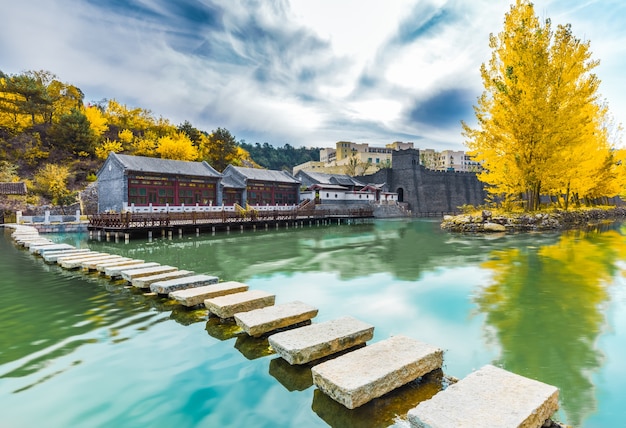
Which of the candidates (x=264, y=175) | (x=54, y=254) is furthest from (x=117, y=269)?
(x=264, y=175)

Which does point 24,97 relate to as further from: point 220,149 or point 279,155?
point 279,155

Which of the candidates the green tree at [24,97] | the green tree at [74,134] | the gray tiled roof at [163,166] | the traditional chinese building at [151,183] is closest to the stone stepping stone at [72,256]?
the traditional chinese building at [151,183]

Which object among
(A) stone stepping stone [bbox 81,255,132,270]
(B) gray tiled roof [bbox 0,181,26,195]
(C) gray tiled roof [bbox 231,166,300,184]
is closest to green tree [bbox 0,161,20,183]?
(B) gray tiled roof [bbox 0,181,26,195]

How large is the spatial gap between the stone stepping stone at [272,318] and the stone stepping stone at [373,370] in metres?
1.55

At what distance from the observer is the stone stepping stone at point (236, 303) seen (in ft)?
18.8

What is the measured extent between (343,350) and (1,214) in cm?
3860

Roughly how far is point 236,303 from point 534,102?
69.5 feet

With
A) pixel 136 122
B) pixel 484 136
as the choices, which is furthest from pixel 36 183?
pixel 484 136

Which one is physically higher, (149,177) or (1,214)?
(149,177)

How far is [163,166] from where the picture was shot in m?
32.9

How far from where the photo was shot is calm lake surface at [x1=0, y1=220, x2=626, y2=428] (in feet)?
11.3

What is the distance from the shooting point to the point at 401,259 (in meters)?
13.7

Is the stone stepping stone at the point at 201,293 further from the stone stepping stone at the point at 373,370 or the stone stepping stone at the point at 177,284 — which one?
the stone stepping stone at the point at 373,370

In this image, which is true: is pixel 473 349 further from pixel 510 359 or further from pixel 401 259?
pixel 401 259
